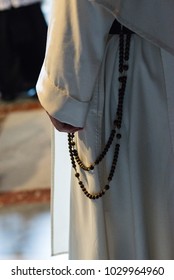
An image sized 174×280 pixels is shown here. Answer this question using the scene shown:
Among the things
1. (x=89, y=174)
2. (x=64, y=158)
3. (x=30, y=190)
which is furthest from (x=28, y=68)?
(x=89, y=174)

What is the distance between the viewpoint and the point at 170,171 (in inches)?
37.9

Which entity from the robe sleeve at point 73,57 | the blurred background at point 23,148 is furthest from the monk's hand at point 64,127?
the blurred background at point 23,148

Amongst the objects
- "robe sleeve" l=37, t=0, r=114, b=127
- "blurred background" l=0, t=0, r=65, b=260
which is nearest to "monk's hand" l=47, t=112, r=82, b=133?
"robe sleeve" l=37, t=0, r=114, b=127

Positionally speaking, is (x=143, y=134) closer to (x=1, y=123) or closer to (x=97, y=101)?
(x=97, y=101)

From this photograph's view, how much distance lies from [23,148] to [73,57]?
4.70 feet

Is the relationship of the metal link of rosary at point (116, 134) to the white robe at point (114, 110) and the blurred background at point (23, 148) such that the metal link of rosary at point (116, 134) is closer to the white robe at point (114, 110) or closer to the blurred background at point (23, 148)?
the white robe at point (114, 110)

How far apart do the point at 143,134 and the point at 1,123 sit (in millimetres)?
1686

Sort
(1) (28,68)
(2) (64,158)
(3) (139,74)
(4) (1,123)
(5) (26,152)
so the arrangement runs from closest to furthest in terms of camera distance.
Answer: (3) (139,74), (2) (64,158), (5) (26,152), (4) (1,123), (1) (28,68)

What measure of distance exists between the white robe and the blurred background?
55cm

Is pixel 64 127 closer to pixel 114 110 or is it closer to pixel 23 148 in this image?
pixel 114 110

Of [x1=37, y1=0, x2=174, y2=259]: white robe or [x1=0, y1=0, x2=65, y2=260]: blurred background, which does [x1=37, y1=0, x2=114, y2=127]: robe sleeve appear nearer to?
[x1=37, y1=0, x2=174, y2=259]: white robe

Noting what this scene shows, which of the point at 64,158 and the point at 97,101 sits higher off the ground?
the point at 97,101

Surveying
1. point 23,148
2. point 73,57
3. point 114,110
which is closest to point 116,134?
point 114,110

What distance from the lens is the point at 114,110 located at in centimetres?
95
